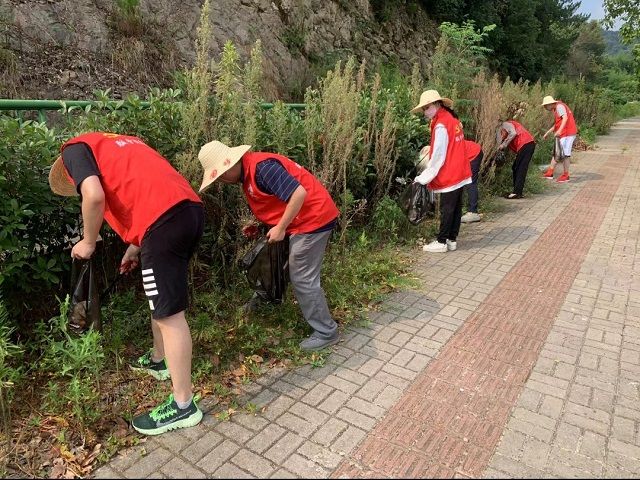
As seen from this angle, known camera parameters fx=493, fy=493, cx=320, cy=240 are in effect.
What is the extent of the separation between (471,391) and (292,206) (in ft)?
5.41

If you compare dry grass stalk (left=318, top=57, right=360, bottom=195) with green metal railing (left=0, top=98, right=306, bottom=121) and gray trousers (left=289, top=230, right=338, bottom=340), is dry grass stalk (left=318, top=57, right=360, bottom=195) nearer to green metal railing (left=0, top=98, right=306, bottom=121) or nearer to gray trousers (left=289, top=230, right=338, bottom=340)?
gray trousers (left=289, top=230, right=338, bottom=340)

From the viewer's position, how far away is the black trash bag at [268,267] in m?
3.59

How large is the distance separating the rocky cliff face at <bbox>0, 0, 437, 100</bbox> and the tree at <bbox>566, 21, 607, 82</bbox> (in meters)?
35.3

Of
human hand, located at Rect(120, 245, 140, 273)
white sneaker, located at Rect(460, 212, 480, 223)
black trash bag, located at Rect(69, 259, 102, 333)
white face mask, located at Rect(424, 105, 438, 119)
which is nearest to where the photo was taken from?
black trash bag, located at Rect(69, 259, 102, 333)

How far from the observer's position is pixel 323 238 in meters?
3.55

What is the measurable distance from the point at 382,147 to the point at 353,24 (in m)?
10.1

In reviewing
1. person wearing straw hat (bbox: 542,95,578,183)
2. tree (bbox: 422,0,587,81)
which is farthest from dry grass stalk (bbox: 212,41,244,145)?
tree (bbox: 422,0,587,81)

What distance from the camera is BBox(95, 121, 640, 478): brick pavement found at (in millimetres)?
2531

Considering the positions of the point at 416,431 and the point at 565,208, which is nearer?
the point at 416,431

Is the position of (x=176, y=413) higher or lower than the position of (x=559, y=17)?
lower

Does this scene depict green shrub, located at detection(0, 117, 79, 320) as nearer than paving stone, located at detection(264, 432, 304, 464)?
No

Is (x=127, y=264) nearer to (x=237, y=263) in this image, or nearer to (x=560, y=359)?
(x=237, y=263)

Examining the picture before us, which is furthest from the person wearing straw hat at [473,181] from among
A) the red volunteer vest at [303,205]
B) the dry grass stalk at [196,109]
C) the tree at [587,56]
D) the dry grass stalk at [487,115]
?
the tree at [587,56]

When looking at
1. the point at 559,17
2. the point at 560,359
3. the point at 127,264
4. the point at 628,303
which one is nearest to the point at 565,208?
the point at 628,303
